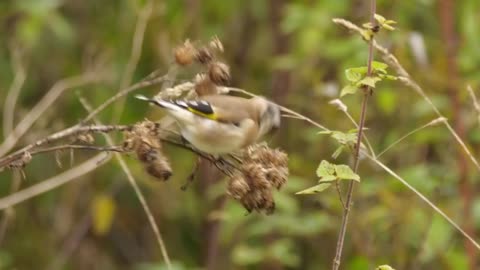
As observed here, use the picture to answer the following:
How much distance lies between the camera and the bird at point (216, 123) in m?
2.32

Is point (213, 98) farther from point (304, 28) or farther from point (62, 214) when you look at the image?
point (62, 214)

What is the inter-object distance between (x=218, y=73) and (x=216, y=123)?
0.11m

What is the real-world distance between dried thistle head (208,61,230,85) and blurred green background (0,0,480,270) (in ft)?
5.61

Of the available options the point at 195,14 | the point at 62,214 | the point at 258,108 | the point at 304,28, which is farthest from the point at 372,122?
the point at 258,108

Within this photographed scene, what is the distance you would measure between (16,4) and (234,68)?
106 cm

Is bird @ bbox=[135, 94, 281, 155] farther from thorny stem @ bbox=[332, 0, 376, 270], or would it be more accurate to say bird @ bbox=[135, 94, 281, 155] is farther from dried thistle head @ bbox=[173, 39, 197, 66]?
thorny stem @ bbox=[332, 0, 376, 270]

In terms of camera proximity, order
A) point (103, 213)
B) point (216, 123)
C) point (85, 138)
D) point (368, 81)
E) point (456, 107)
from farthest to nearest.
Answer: point (103, 213)
point (456, 107)
point (216, 123)
point (85, 138)
point (368, 81)

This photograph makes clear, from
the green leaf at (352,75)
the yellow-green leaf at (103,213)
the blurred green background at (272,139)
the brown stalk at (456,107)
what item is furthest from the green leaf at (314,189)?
the yellow-green leaf at (103,213)

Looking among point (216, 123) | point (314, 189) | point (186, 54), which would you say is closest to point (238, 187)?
point (314, 189)

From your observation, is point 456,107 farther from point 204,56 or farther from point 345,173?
point 345,173

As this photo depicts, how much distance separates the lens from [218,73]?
2.30 meters

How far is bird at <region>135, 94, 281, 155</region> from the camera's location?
7.61 ft

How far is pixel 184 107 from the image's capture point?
2.33 meters

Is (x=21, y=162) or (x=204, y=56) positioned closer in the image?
(x=21, y=162)
